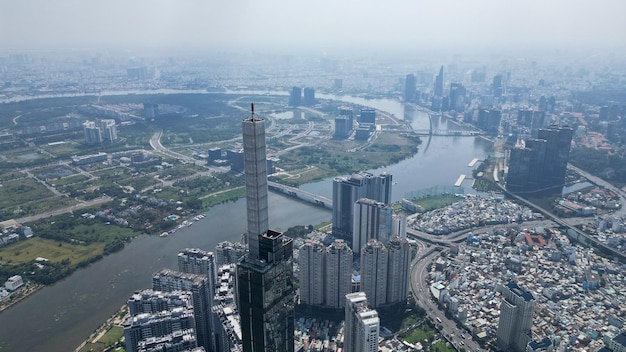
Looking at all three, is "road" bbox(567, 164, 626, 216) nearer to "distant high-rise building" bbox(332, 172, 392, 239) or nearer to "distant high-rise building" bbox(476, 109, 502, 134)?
"distant high-rise building" bbox(476, 109, 502, 134)

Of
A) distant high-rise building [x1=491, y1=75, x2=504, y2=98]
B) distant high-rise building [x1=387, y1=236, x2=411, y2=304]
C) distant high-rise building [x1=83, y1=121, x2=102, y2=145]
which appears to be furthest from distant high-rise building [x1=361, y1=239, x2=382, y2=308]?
distant high-rise building [x1=491, y1=75, x2=504, y2=98]

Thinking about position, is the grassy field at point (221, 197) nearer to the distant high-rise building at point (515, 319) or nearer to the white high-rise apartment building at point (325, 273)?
the white high-rise apartment building at point (325, 273)

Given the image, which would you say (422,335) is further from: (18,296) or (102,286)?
(18,296)

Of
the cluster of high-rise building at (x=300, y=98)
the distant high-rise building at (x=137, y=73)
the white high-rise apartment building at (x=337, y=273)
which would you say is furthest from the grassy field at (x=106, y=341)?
the distant high-rise building at (x=137, y=73)

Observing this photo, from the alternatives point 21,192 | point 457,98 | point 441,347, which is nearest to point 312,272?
point 441,347

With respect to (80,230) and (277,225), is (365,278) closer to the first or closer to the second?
(277,225)

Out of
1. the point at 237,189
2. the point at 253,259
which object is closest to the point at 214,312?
the point at 253,259
